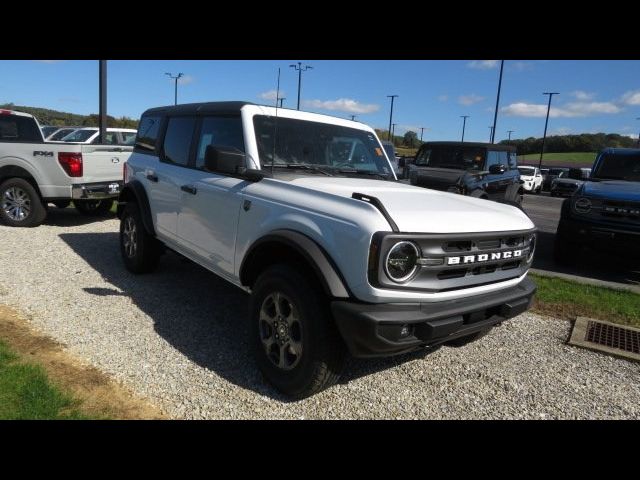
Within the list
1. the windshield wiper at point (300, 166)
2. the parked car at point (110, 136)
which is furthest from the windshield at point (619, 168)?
the parked car at point (110, 136)

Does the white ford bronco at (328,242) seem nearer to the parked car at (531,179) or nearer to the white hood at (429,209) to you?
the white hood at (429,209)

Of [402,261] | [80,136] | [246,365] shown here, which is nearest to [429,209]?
[402,261]

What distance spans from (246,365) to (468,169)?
8107 mm

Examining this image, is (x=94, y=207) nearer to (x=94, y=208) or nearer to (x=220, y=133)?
(x=94, y=208)

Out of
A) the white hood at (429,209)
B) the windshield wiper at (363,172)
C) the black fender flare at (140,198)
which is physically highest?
the windshield wiper at (363,172)

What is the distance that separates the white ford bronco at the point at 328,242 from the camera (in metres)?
2.61

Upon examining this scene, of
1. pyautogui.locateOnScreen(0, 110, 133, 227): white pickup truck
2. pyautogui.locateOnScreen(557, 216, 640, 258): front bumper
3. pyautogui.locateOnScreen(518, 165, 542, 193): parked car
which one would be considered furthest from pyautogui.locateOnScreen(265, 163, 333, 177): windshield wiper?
pyautogui.locateOnScreen(518, 165, 542, 193): parked car

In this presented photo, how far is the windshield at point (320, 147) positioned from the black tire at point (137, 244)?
7.45 feet

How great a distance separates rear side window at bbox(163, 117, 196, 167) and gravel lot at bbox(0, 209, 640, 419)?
148 centimetres

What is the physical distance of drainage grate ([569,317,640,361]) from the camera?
165 inches

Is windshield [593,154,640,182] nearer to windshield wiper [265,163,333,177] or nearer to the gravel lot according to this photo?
the gravel lot

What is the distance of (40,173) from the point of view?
316 inches

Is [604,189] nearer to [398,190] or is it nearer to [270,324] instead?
[398,190]
